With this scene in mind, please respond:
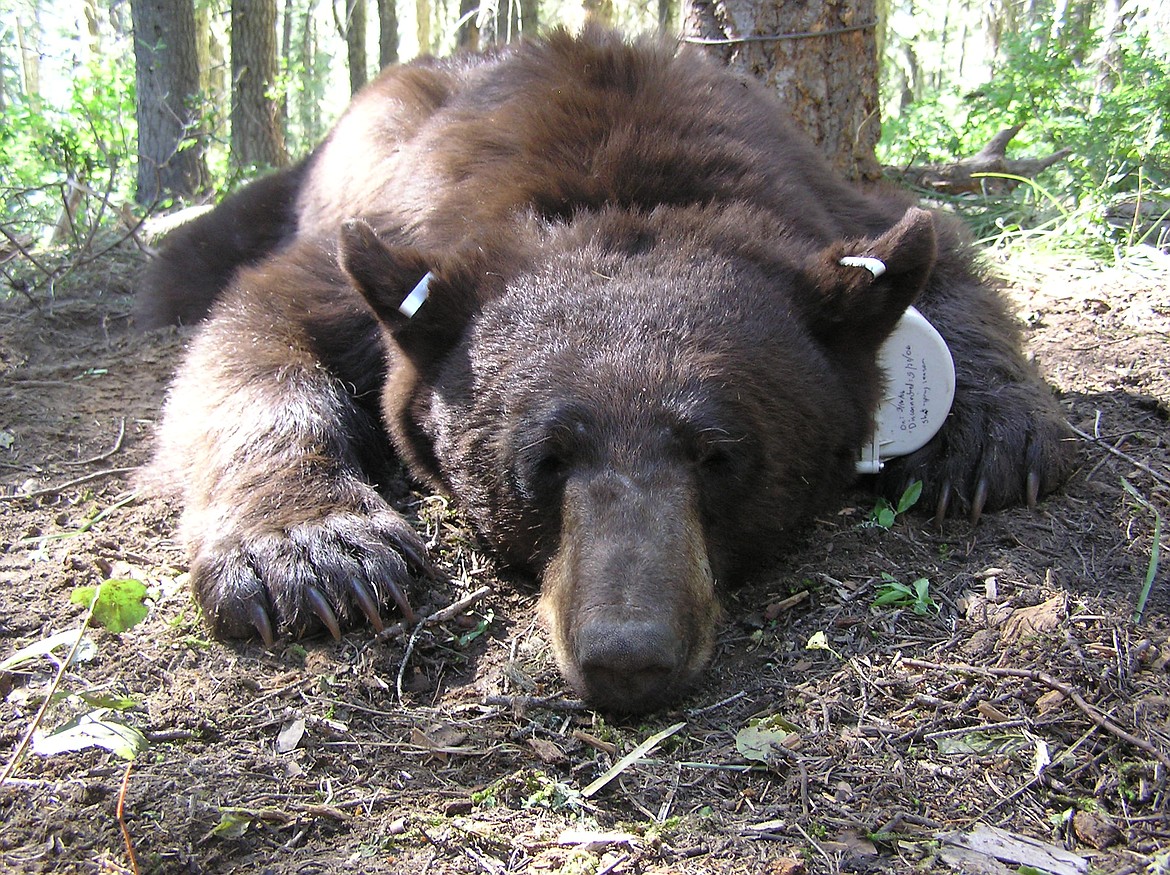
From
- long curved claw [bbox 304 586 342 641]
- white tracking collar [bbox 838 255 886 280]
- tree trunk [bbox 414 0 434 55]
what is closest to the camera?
long curved claw [bbox 304 586 342 641]

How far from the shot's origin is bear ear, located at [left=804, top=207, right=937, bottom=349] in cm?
280

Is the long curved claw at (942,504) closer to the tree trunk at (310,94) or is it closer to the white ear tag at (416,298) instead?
the white ear tag at (416,298)

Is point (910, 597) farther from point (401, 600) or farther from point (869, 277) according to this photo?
point (401, 600)

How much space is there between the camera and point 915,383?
329 cm

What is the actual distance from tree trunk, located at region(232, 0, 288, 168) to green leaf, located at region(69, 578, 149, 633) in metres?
9.46

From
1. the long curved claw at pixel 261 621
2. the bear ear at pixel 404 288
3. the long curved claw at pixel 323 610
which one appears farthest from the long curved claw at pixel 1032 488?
the long curved claw at pixel 261 621

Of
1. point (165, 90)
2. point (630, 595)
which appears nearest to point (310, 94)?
point (165, 90)

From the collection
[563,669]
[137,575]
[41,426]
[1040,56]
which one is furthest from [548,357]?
[1040,56]

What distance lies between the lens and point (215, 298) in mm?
5082

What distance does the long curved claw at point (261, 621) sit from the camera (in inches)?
102

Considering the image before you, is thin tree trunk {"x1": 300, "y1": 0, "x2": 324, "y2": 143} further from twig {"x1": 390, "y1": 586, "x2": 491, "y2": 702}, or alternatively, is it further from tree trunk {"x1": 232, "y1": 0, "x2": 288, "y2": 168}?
twig {"x1": 390, "y1": 586, "x2": 491, "y2": 702}

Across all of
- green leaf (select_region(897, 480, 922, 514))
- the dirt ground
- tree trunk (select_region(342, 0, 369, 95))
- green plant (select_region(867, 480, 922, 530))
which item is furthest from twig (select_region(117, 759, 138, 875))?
tree trunk (select_region(342, 0, 369, 95))

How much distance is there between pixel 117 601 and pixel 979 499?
2.40 metres

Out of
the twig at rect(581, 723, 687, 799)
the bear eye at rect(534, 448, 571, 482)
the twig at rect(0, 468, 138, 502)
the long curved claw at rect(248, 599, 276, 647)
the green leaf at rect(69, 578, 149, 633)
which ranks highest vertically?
the bear eye at rect(534, 448, 571, 482)
